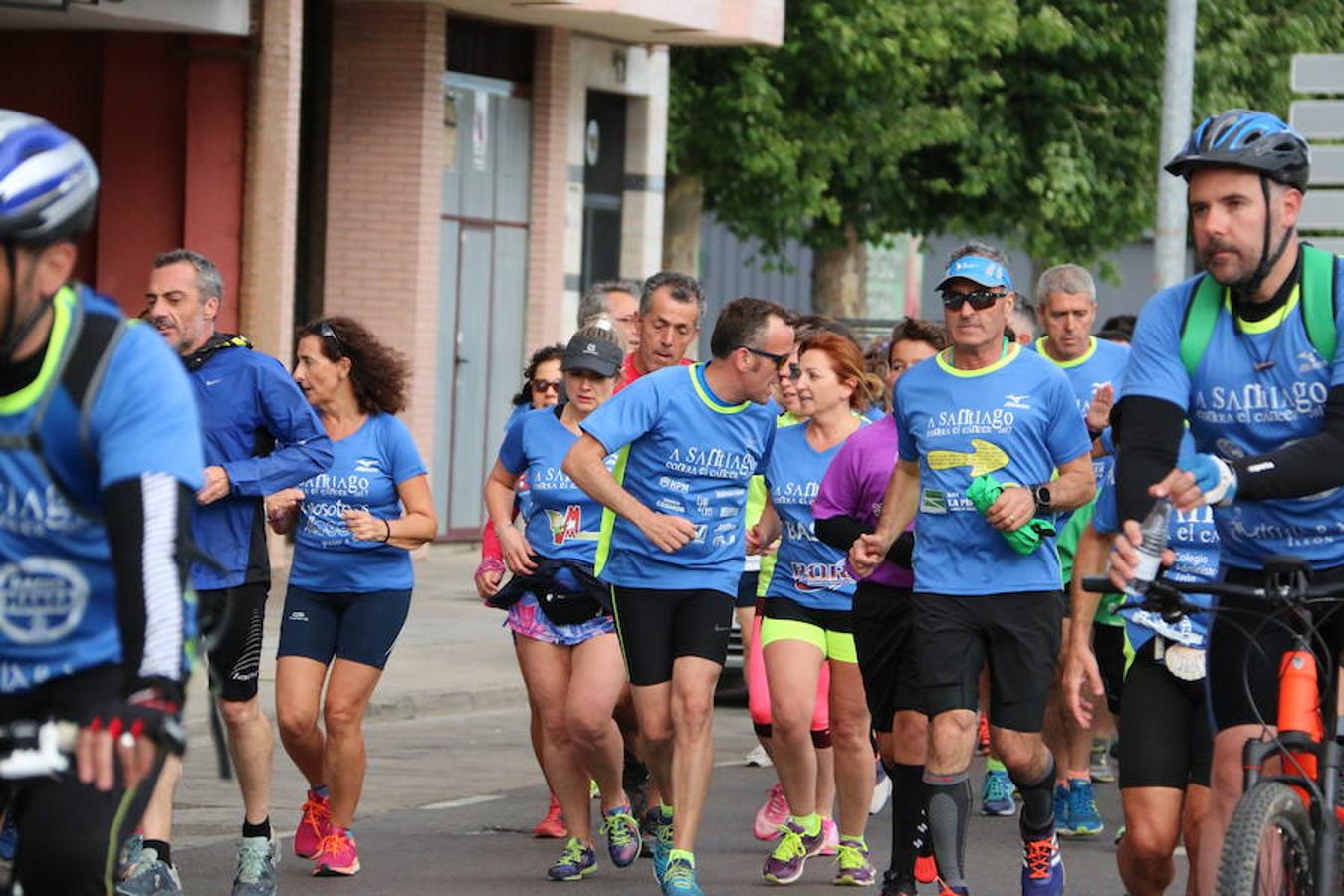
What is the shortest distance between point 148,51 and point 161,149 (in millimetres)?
738

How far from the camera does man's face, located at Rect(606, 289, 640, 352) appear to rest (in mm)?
13164

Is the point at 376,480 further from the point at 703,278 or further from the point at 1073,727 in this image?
the point at 703,278

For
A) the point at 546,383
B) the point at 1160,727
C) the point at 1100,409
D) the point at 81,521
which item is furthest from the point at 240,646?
the point at 81,521

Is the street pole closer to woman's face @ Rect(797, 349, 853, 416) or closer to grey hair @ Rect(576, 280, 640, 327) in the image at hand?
grey hair @ Rect(576, 280, 640, 327)

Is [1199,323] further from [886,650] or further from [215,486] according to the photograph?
[215,486]

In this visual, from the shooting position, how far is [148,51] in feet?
71.1

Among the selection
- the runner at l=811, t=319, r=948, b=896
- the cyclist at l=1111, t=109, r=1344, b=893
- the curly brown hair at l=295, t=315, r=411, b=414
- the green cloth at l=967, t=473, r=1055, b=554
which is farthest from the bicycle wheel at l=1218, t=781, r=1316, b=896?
the curly brown hair at l=295, t=315, r=411, b=414

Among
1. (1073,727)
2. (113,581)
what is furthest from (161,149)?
(113,581)

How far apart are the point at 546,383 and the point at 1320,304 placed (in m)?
5.82

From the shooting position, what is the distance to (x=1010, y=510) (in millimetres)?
8820

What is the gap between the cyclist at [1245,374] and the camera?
658cm

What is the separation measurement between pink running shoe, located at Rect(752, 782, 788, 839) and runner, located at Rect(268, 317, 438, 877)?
170 centimetres

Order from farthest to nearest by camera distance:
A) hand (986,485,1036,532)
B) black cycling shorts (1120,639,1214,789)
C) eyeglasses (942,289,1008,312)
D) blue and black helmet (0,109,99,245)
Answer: eyeglasses (942,289,1008,312) → hand (986,485,1036,532) → black cycling shorts (1120,639,1214,789) → blue and black helmet (0,109,99,245)

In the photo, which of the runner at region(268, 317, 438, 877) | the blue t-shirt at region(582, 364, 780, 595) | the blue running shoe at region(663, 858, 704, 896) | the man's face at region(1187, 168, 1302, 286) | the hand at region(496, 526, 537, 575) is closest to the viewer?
the man's face at region(1187, 168, 1302, 286)
